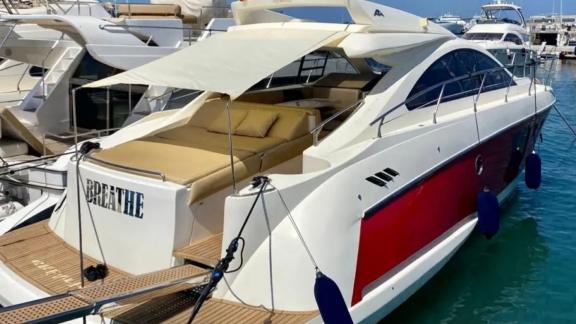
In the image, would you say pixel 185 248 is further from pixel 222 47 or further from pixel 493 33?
pixel 493 33

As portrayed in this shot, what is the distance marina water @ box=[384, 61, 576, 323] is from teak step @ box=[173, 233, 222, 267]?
1840mm

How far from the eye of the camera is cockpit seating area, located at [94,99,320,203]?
15.4 feet

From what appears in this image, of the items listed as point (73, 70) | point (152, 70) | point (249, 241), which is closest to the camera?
point (249, 241)

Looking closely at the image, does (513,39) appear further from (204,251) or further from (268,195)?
(204,251)

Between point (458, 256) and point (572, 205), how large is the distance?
10.1 ft

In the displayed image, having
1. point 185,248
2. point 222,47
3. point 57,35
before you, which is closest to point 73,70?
point 57,35

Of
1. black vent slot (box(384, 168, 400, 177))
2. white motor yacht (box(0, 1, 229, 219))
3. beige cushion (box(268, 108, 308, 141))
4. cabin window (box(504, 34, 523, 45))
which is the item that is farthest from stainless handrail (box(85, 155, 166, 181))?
cabin window (box(504, 34, 523, 45))

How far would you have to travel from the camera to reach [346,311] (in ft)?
13.2

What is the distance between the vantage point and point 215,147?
17.2ft

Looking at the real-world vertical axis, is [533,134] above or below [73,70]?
below

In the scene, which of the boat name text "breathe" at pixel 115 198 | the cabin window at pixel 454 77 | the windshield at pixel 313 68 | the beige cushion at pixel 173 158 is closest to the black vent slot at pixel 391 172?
the cabin window at pixel 454 77

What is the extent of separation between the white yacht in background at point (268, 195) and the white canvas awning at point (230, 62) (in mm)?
22

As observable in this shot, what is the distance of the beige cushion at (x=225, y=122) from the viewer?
5.73 metres

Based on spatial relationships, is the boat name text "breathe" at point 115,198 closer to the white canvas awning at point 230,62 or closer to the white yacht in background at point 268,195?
the white yacht in background at point 268,195
